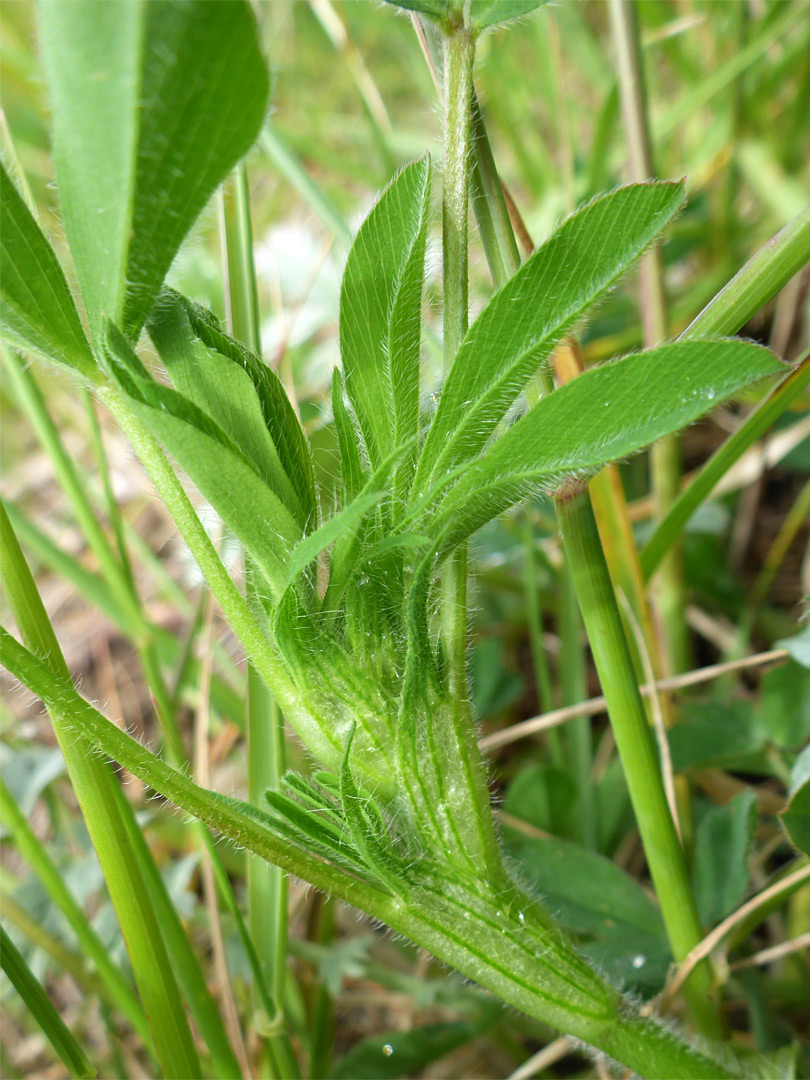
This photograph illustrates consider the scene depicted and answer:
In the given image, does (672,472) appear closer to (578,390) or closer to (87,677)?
(578,390)

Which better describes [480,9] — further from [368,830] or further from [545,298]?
[368,830]

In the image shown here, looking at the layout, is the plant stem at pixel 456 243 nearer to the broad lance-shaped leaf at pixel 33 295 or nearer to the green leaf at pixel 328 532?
the green leaf at pixel 328 532

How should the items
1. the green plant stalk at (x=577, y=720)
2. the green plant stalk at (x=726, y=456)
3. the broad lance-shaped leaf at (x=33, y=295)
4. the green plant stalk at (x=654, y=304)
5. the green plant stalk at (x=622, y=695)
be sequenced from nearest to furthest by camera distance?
the broad lance-shaped leaf at (x=33, y=295)
the green plant stalk at (x=622, y=695)
the green plant stalk at (x=726, y=456)
the green plant stalk at (x=654, y=304)
the green plant stalk at (x=577, y=720)

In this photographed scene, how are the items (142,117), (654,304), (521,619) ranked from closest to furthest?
(142,117) < (654,304) < (521,619)

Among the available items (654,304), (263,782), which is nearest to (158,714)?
(263,782)

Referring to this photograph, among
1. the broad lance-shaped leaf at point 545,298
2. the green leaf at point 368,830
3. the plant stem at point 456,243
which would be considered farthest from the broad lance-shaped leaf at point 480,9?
the green leaf at point 368,830

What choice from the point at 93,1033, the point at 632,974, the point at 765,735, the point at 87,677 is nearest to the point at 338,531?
the point at 632,974

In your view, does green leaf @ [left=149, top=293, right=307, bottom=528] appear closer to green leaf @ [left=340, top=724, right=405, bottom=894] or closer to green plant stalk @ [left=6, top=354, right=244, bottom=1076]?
green leaf @ [left=340, top=724, right=405, bottom=894]
